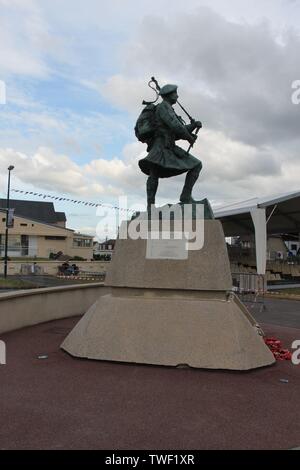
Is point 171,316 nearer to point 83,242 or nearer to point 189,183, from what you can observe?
point 189,183

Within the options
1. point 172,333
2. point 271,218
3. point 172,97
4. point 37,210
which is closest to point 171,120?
point 172,97

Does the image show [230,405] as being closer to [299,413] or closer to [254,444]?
[299,413]

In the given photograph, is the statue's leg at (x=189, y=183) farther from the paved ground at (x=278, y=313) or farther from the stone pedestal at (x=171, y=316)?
the paved ground at (x=278, y=313)

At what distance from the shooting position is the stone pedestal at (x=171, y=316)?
22.5 feet

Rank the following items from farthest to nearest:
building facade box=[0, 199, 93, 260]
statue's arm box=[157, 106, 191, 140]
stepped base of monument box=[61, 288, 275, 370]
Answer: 1. building facade box=[0, 199, 93, 260]
2. statue's arm box=[157, 106, 191, 140]
3. stepped base of monument box=[61, 288, 275, 370]

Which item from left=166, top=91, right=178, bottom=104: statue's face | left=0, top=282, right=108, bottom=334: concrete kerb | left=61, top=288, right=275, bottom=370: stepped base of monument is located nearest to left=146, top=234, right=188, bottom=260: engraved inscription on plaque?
left=61, top=288, right=275, bottom=370: stepped base of monument

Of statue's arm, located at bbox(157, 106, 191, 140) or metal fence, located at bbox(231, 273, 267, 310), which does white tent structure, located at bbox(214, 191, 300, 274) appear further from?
statue's arm, located at bbox(157, 106, 191, 140)

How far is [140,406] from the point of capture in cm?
500

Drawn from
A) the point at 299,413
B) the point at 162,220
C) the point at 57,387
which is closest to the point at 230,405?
the point at 299,413

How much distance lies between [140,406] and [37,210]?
79.8 meters

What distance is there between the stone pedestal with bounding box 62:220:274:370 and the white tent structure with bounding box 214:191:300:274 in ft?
38.0

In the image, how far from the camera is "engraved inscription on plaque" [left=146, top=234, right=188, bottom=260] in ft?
25.5

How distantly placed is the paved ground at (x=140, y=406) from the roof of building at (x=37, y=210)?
75332 mm
